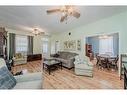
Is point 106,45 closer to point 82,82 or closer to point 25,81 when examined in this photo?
point 82,82

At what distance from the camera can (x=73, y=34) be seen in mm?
6875

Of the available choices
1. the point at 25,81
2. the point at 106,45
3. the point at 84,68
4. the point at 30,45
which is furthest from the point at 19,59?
the point at 106,45

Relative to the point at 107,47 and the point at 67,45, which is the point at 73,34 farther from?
the point at 107,47

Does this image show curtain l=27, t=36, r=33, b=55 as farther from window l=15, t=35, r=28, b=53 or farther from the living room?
window l=15, t=35, r=28, b=53

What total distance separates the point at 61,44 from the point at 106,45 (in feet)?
13.0

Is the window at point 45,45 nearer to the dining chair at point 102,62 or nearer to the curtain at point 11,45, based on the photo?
the curtain at point 11,45

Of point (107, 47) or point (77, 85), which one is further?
point (107, 47)

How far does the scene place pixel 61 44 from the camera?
841 centimetres

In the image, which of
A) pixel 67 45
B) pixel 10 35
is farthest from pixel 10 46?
pixel 67 45

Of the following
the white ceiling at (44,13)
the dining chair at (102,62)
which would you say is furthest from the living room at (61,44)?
the dining chair at (102,62)

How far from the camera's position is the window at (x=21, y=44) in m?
7.69

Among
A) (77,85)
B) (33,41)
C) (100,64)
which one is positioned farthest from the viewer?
(33,41)
